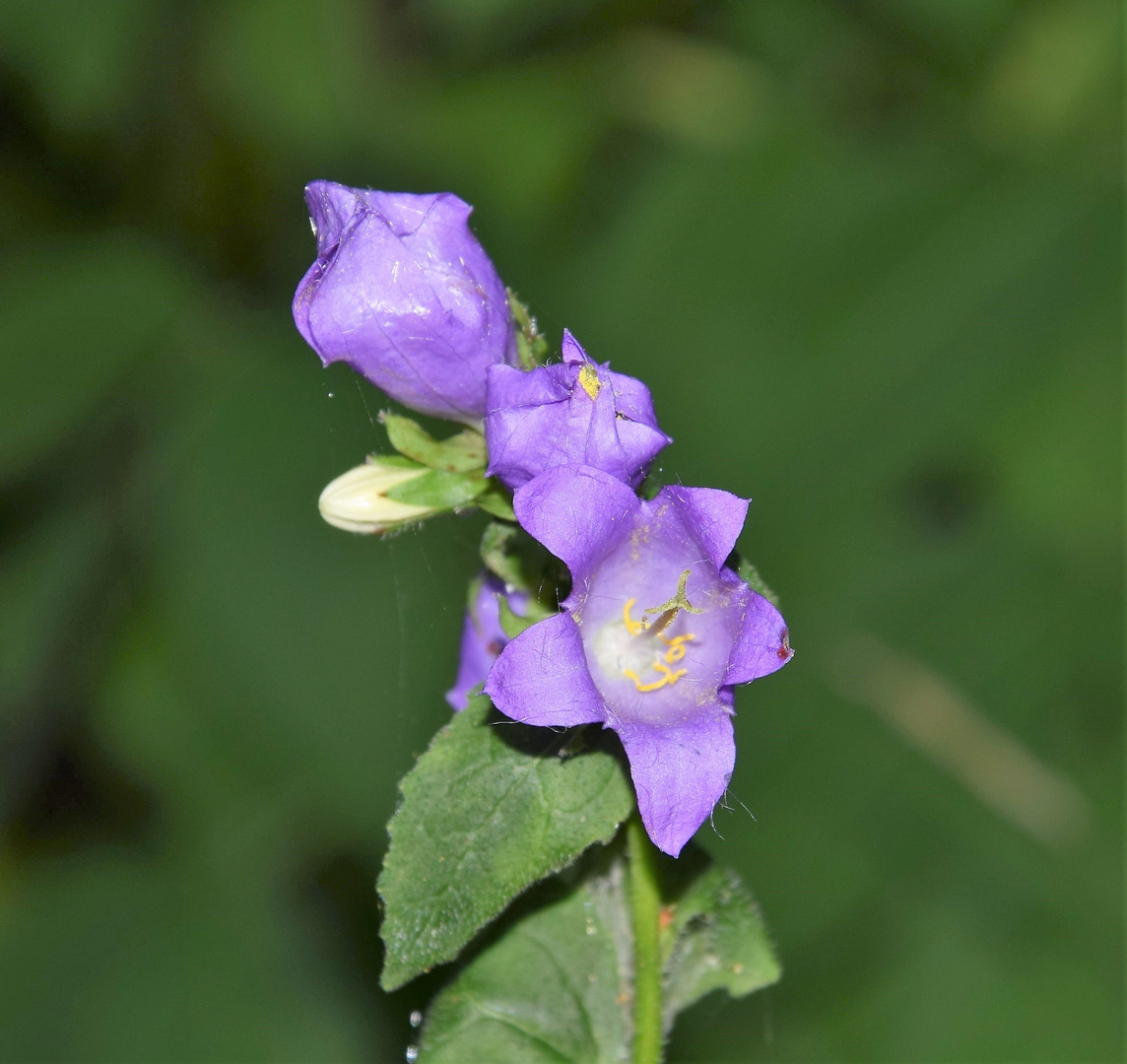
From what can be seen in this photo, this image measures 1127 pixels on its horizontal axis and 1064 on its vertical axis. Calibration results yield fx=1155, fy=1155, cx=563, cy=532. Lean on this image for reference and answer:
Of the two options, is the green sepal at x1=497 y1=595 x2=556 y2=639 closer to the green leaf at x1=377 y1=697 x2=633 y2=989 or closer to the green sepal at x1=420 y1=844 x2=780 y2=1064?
the green leaf at x1=377 y1=697 x2=633 y2=989

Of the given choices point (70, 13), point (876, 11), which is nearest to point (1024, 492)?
point (876, 11)

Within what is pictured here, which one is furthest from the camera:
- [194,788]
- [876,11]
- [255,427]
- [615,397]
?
[876,11]

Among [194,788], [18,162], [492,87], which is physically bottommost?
[194,788]

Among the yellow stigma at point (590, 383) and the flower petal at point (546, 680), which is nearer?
the flower petal at point (546, 680)

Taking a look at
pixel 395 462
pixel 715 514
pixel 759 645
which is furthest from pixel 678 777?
pixel 395 462

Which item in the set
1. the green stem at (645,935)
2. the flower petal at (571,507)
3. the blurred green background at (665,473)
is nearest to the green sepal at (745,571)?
the flower petal at (571,507)

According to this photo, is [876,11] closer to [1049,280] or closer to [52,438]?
[1049,280]

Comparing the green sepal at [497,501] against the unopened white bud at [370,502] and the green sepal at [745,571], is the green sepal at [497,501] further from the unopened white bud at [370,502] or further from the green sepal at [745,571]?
the green sepal at [745,571]
